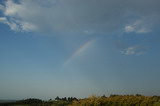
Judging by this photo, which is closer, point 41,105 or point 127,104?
point 127,104

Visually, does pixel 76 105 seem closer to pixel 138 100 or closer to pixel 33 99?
pixel 138 100

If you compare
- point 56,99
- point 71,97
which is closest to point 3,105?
point 56,99

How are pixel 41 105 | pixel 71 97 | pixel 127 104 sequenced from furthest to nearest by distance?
1. pixel 71 97
2. pixel 41 105
3. pixel 127 104

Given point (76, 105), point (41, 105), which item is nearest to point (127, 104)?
point (76, 105)

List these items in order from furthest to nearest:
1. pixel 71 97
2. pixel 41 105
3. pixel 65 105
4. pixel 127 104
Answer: pixel 71 97, pixel 41 105, pixel 65 105, pixel 127 104

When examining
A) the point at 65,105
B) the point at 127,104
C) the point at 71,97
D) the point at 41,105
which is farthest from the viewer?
the point at 71,97

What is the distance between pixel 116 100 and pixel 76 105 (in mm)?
2565

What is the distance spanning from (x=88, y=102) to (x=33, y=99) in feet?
38.9

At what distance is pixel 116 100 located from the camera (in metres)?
16.0

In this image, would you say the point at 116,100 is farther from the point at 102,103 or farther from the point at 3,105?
the point at 3,105

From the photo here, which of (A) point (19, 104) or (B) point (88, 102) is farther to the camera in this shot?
(A) point (19, 104)

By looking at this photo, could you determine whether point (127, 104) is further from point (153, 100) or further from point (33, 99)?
point (33, 99)

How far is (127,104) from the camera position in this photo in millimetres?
15883

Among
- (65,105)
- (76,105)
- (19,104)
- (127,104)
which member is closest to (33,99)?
(19,104)
